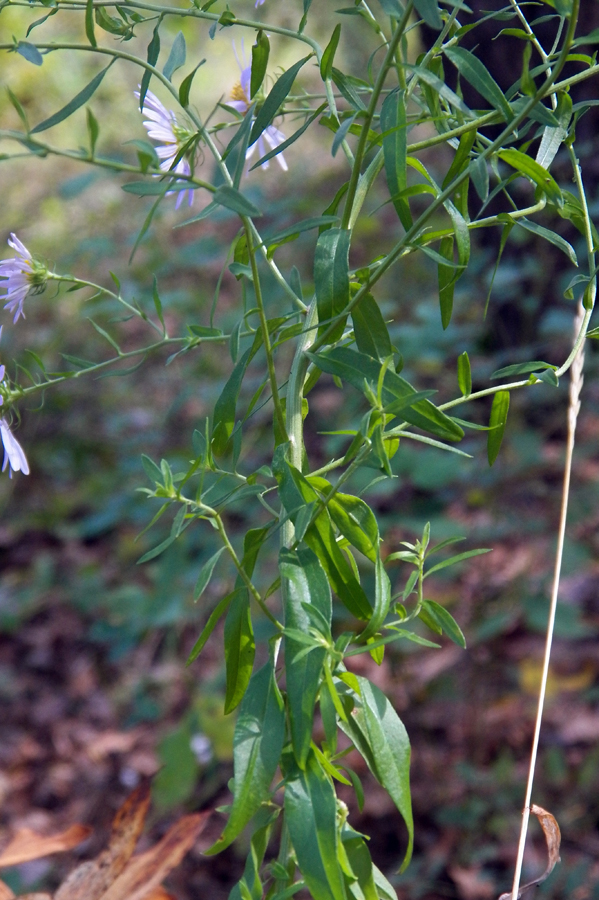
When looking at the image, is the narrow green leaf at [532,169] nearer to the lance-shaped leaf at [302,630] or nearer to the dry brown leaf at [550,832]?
the lance-shaped leaf at [302,630]

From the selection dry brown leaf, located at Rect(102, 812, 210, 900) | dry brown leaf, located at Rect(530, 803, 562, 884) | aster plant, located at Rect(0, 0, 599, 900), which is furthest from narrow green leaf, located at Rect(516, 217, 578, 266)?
dry brown leaf, located at Rect(102, 812, 210, 900)

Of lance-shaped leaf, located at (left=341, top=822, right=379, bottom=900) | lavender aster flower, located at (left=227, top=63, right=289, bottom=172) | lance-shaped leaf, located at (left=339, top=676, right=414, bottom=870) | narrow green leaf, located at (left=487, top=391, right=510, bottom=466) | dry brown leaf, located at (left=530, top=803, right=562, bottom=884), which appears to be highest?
lavender aster flower, located at (left=227, top=63, right=289, bottom=172)

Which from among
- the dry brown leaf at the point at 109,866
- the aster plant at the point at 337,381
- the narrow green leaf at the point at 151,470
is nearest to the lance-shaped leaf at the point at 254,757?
the aster plant at the point at 337,381

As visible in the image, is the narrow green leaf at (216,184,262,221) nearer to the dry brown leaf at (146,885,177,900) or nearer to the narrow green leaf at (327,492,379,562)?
the narrow green leaf at (327,492,379,562)

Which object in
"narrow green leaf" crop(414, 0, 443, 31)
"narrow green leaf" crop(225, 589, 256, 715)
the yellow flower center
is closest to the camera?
"narrow green leaf" crop(414, 0, 443, 31)

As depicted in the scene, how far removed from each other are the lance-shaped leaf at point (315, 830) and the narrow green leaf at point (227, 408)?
176 millimetres

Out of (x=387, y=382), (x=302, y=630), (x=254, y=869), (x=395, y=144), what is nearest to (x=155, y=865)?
(x=254, y=869)

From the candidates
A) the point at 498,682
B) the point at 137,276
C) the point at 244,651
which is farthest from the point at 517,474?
the point at 137,276

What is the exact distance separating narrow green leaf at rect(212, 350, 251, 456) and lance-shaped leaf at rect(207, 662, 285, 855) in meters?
0.14

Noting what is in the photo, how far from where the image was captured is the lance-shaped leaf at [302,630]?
371 millimetres

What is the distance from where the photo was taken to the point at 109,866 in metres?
0.60

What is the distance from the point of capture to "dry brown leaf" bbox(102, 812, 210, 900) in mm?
577

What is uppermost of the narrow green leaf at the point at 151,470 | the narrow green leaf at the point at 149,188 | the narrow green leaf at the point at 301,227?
the narrow green leaf at the point at 149,188

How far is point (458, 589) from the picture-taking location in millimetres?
1601
